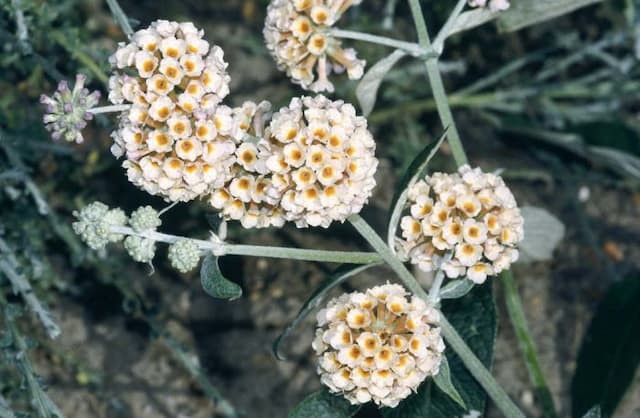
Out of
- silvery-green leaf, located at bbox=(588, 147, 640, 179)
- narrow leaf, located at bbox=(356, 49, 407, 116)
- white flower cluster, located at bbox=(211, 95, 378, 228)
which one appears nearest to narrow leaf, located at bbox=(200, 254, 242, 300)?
white flower cluster, located at bbox=(211, 95, 378, 228)

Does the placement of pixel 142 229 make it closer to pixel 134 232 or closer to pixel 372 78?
pixel 134 232

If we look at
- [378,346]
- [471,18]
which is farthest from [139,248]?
[471,18]

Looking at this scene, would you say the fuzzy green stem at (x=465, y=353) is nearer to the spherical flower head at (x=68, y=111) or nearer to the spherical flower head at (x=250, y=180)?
the spherical flower head at (x=250, y=180)

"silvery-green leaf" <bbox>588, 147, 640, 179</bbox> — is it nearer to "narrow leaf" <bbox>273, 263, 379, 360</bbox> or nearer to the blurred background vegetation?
the blurred background vegetation

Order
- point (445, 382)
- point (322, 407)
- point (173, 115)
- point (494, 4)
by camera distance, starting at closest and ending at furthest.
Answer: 1. point (173, 115)
2. point (445, 382)
3. point (322, 407)
4. point (494, 4)

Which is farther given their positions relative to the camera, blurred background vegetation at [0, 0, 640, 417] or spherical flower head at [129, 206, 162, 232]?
blurred background vegetation at [0, 0, 640, 417]

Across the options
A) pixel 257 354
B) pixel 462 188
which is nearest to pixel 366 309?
pixel 462 188
